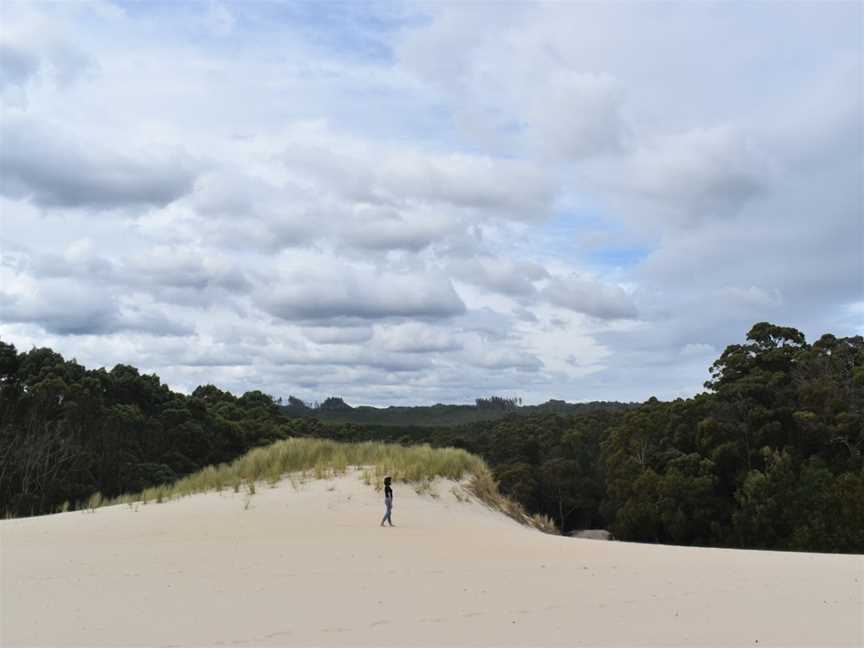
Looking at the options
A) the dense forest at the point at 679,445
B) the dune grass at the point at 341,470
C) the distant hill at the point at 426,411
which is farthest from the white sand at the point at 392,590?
the distant hill at the point at 426,411

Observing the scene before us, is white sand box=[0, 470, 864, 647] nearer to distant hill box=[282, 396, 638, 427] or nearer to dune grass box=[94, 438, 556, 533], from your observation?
dune grass box=[94, 438, 556, 533]

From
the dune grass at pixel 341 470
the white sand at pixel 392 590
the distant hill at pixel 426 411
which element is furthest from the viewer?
the distant hill at pixel 426 411

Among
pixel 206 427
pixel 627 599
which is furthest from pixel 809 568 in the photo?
pixel 206 427

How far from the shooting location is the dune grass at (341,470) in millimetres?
21344

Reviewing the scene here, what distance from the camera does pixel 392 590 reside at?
29.5 feet

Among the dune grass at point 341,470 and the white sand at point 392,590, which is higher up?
the dune grass at point 341,470

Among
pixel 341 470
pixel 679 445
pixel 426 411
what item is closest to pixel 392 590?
pixel 341 470

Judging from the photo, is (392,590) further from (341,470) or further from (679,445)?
(679,445)

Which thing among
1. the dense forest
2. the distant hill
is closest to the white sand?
the dense forest

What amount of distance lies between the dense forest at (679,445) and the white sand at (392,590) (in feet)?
51.3

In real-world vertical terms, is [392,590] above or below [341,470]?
below

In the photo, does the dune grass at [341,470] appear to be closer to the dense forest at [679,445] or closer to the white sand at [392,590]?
the white sand at [392,590]

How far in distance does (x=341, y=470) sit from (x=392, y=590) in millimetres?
13563

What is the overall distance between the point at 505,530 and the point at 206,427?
27.4 m
